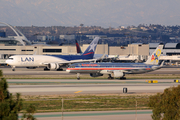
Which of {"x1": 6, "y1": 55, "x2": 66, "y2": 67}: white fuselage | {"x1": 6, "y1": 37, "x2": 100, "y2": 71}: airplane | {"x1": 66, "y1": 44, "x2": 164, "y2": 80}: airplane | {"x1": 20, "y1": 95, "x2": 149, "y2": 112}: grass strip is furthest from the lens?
{"x1": 6, "y1": 37, "x2": 100, "y2": 71}: airplane

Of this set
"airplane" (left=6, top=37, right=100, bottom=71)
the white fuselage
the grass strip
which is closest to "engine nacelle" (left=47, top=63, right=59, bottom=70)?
"airplane" (left=6, top=37, right=100, bottom=71)

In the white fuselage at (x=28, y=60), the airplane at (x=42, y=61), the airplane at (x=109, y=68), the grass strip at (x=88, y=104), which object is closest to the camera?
the grass strip at (x=88, y=104)

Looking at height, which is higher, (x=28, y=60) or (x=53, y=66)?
(x=28, y=60)

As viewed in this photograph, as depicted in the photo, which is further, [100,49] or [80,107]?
[100,49]

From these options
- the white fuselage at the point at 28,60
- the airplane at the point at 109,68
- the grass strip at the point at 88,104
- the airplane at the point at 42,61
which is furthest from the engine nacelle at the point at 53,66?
the grass strip at the point at 88,104

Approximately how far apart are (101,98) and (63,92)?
294 inches

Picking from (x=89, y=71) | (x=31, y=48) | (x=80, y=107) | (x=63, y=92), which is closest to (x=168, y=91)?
(x=80, y=107)

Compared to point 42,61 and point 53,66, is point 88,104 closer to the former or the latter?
point 53,66

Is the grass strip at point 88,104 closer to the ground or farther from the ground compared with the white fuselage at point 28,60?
closer to the ground

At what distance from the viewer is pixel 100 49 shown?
188250mm

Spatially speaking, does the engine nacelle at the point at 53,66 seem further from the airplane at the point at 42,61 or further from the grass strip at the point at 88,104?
the grass strip at the point at 88,104

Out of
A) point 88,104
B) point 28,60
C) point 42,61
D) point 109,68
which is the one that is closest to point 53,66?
point 42,61

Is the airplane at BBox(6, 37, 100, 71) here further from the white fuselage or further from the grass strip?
the grass strip

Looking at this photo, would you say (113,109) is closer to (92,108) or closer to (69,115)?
(92,108)
